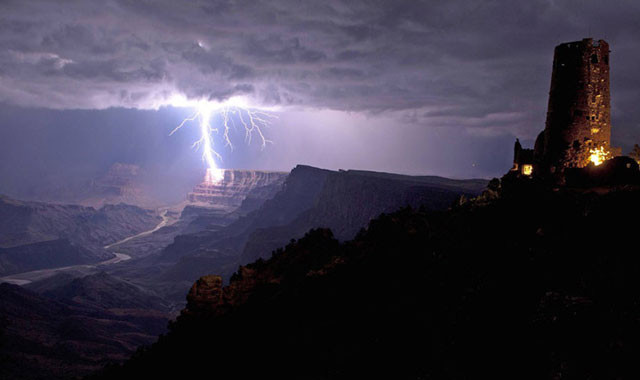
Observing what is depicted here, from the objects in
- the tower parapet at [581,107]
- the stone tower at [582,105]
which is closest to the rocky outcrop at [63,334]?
the tower parapet at [581,107]

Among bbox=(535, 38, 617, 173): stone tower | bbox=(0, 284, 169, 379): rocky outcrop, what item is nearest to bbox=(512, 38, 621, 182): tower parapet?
bbox=(535, 38, 617, 173): stone tower

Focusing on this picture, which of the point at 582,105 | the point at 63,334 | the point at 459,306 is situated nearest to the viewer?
Result: the point at 459,306

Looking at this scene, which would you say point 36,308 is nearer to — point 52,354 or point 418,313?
point 52,354

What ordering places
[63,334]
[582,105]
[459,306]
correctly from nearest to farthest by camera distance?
[459,306], [582,105], [63,334]

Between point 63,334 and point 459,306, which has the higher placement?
point 459,306

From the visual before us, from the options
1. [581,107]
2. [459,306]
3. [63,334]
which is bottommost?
[63,334]

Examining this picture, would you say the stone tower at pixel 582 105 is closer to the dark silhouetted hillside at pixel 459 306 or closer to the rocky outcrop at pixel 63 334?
the dark silhouetted hillside at pixel 459 306

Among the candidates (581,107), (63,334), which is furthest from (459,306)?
(63,334)

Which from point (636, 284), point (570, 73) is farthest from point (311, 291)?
point (570, 73)

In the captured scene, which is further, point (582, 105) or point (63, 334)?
point (63, 334)

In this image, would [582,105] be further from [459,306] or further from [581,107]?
[459,306]
